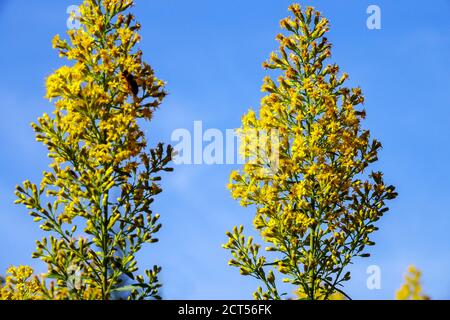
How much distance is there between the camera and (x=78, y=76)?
44.4 ft

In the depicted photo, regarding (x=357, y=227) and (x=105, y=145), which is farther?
(x=357, y=227)

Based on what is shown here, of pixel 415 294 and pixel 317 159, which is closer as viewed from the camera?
pixel 317 159

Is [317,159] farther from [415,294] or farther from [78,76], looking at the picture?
[415,294]

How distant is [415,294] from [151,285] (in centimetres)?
1319

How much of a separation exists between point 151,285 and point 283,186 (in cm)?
414

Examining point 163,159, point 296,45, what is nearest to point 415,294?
point 296,45

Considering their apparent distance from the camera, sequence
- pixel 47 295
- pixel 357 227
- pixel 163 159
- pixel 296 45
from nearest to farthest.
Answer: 1. pixel 47 295
2. pixel 163 159
3. pixel 357 227
4. pixel 296 45

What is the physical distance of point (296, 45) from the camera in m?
16.8

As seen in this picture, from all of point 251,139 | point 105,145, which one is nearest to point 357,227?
point 251,139

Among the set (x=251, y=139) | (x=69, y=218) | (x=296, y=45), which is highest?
(x=296, y=45)
